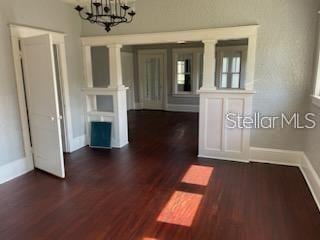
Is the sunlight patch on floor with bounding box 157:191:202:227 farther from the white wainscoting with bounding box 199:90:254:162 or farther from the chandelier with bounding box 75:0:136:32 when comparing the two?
the chandelier with bounding box 75:0:136:32

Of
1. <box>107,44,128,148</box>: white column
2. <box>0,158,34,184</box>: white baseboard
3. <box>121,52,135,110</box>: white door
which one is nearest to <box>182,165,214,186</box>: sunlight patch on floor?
<box>107,44,128,148</box>: white column

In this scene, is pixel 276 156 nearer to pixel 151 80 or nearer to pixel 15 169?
pixel 15 169

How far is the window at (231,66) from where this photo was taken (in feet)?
26.0

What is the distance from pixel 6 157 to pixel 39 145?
45cm

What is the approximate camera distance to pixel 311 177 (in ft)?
10.5

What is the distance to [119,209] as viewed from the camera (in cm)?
279

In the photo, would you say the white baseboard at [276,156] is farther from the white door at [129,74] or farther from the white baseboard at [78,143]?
the white door at [129,74]

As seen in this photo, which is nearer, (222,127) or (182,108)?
(222,127)

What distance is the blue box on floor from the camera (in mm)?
4973

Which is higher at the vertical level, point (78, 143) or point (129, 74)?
point (129, 74)

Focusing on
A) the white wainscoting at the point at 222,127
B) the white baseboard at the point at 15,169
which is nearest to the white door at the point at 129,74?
the white wainscoting at the point at 222,127

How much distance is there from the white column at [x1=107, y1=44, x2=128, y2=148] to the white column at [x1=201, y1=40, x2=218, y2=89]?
1.64 m

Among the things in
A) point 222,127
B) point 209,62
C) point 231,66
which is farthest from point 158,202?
point 231,66

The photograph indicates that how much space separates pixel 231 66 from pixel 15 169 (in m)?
6.69
